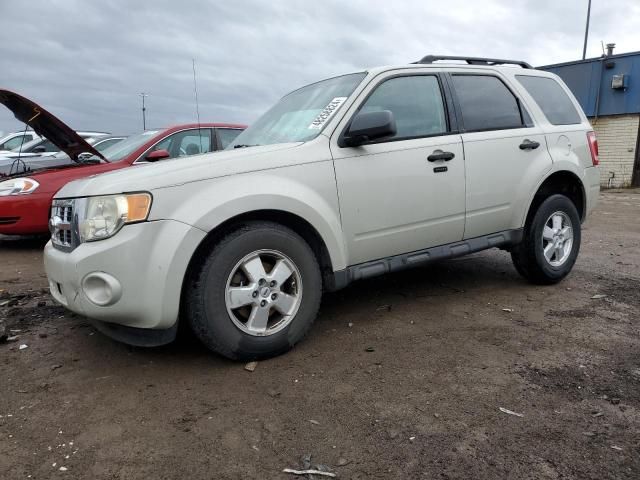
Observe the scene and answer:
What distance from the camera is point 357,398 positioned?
2.57 meters

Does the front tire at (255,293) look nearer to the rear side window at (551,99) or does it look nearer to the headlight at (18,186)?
the rear side window at (551,99)

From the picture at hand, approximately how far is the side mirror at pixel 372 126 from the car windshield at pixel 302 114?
0.26 meters

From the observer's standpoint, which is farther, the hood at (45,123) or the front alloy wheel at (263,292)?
the hood at (45,123)

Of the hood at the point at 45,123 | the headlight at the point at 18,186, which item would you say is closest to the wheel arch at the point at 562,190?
the hood at the point at 45,123

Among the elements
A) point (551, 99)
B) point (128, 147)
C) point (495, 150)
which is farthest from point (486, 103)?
point (128, 147)

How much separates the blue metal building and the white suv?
14.7 m

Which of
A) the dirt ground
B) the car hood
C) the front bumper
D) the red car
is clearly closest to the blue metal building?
the dirt ground

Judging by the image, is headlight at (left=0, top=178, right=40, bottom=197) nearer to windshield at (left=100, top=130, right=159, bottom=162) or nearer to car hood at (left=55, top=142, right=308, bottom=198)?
windshield at (left=100, top=130, right=159, bottom=162)

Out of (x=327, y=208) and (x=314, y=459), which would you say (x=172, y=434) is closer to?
(x=314, y=459)

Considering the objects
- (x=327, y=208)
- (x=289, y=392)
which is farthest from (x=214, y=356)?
(x=327, y=208)

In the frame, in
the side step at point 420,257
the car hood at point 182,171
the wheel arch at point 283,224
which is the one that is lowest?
the side step at point 420,257

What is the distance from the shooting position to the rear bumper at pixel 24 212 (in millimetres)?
6051

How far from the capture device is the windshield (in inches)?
257

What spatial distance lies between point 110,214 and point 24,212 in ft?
13.7
